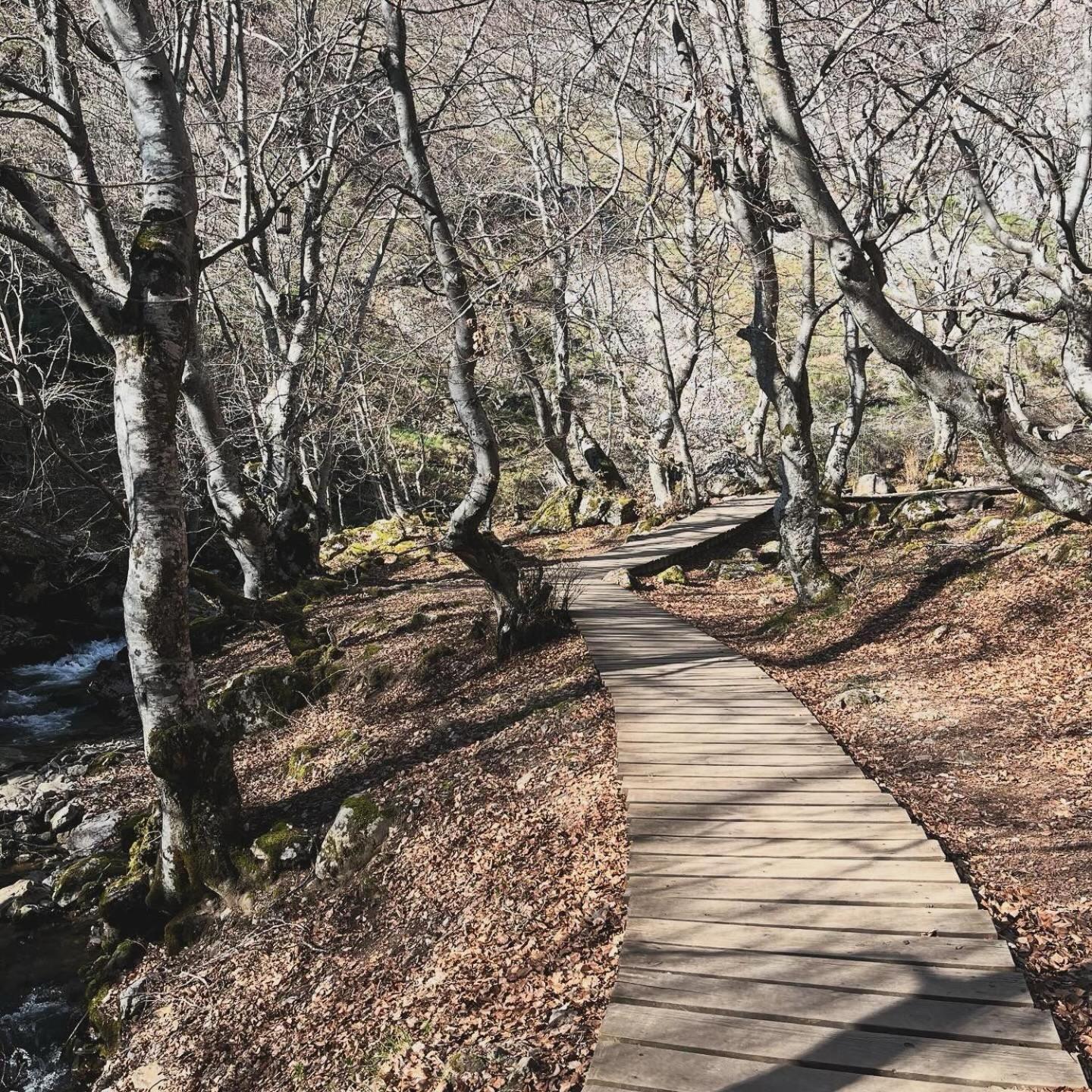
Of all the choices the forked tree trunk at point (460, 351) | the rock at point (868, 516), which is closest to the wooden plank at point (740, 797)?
the forked tree trunk at point (460, 351)

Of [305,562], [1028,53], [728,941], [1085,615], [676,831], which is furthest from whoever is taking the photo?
[305,562]

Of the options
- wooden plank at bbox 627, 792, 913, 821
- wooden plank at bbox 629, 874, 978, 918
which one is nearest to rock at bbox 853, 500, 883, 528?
wooden plank at bbox 627, 792, 913, 821

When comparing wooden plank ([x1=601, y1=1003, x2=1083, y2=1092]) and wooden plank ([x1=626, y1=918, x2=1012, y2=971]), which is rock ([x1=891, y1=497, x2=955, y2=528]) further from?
wooden plank ([x1=601, y1=1003, x2=1083, y2=1092])

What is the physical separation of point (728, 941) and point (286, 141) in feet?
40.4

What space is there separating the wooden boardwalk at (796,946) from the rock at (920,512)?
8251 mm

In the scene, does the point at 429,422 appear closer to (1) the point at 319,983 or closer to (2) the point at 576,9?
(2) the point at 576,9

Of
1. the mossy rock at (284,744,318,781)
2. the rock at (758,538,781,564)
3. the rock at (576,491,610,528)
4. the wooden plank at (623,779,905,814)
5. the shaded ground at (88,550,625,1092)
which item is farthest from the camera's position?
the rock at (576,491,610,528)

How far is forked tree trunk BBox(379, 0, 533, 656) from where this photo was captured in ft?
22.5

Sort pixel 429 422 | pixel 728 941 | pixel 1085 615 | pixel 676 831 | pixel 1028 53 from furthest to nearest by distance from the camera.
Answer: pixel 429 422 < pixel 1028 53 < pixel 1085 615 < pixel 676 831 < pixel 728 941

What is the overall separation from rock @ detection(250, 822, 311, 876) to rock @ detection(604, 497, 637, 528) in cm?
1318

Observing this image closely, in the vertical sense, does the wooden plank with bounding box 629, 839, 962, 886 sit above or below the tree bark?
below

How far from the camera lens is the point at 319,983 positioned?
14.4 feet

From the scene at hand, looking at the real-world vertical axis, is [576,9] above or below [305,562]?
above

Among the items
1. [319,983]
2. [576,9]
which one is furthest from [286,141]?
[319,983]
